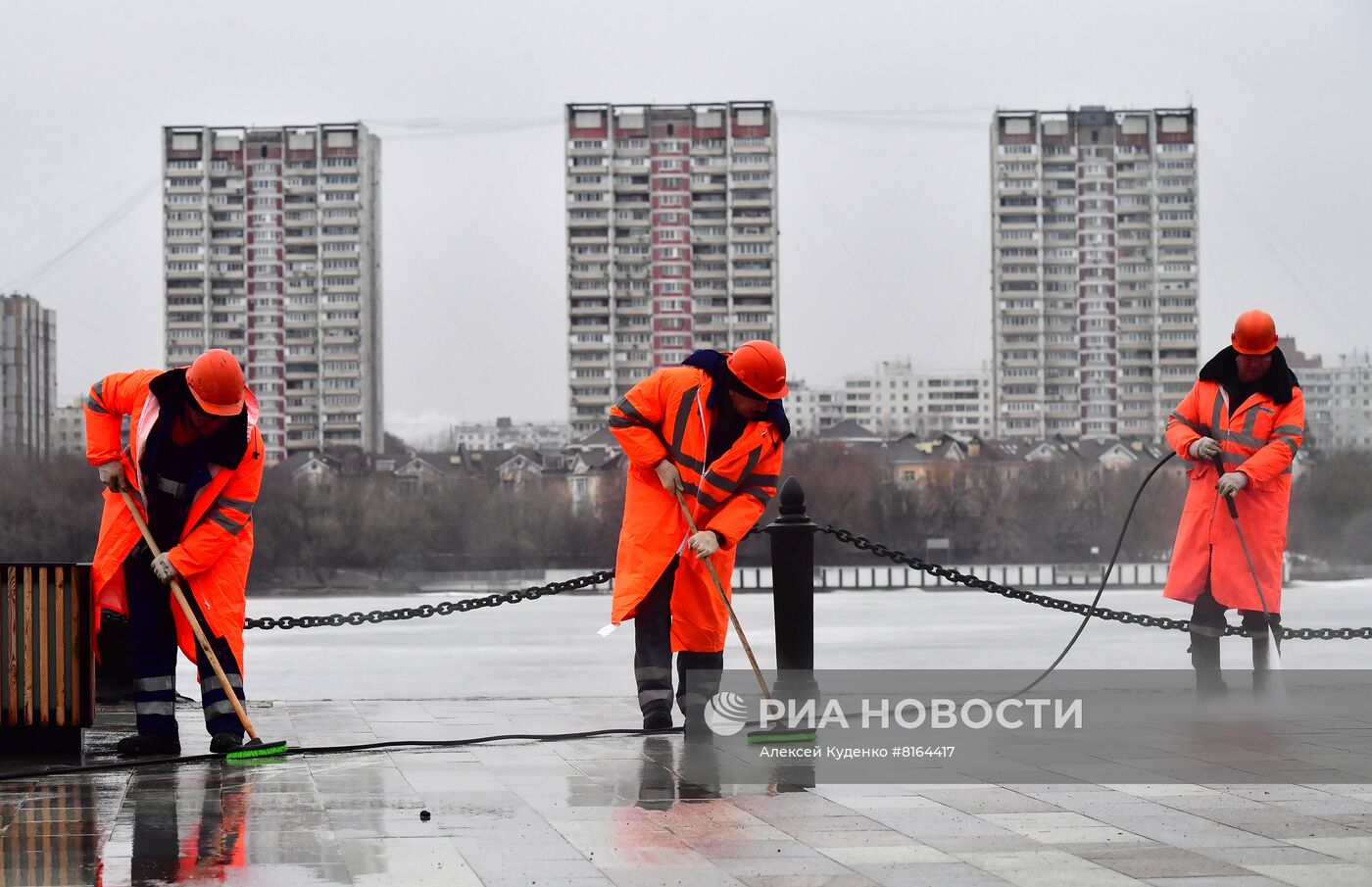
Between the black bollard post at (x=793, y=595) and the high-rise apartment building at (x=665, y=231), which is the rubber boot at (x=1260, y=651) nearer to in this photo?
the black bollard post at (x=793, y=595)

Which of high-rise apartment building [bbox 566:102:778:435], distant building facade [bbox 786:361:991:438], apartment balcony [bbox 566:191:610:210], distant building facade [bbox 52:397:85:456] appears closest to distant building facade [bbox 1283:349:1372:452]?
high-rise apartment building [bbox 566:102:778:435]

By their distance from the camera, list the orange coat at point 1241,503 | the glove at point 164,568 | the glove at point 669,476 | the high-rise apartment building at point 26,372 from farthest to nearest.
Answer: the high-rise apartment building at point 26,372 < the orange coat at point 1241,503 < the glove at point 669,476 < the glove at point 164,568

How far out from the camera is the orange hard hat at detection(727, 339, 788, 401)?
6.65 meters

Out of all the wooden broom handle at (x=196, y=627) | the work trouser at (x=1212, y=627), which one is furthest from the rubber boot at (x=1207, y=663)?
the wooden broom handle at (x=196, y=627)

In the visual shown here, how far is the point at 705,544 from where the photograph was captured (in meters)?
6.48

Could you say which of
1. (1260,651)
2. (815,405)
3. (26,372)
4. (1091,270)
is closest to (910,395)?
(815,405)

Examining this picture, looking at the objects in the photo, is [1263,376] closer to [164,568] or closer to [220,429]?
[220,429]

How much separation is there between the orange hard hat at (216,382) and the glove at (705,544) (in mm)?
1723

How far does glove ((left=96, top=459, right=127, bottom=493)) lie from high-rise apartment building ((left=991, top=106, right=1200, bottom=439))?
8107 cm

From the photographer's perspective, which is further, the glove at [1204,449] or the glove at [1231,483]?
the glove at [1204,449]

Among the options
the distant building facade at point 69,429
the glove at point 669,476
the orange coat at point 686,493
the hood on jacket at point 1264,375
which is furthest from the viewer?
the distant building facade at point 69,429

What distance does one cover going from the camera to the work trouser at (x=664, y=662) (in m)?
6.72

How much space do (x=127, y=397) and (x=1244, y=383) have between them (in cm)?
503

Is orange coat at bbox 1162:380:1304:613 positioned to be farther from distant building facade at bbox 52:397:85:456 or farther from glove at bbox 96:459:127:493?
distant building facade at bbox 52:397:85:456
